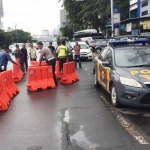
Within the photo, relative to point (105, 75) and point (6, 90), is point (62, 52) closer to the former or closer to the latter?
point (6, 90)

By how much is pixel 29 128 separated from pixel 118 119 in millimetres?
1954

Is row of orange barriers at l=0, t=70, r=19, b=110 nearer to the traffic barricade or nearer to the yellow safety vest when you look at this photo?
the traffic barricade

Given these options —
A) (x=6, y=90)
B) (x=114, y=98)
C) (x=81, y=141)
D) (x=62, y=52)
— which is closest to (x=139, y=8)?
(x=62, y=52)

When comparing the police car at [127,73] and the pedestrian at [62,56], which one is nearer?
the police car at [127,73]

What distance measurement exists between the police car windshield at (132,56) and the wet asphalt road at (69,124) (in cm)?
123

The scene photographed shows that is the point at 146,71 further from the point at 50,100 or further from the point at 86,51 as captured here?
the point at 86,51

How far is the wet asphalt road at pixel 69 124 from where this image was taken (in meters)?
4.60

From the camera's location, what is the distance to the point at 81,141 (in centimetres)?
469

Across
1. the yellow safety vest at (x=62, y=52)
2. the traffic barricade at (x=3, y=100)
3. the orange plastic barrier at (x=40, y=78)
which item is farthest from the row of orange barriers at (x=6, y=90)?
the yellow safety vest at (x=62, y=52)

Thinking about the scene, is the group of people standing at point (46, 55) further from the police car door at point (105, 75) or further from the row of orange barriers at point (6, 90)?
the police car door at point (105, 75)

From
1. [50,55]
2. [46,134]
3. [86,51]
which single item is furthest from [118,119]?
[86,51]

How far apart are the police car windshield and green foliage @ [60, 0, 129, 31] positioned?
31.2 meters

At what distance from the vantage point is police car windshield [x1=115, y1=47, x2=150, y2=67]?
7.20 m

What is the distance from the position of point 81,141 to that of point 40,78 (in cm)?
540
